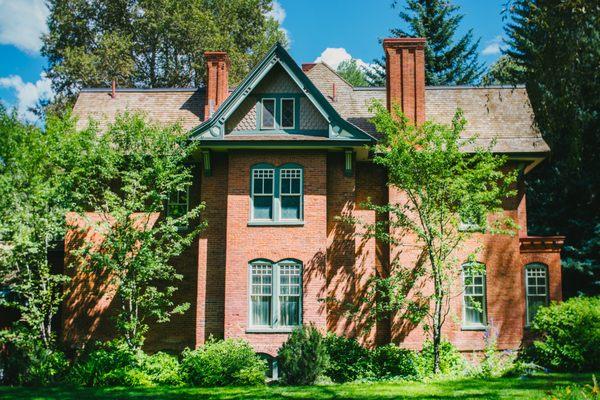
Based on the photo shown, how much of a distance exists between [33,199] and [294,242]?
7.87 meters

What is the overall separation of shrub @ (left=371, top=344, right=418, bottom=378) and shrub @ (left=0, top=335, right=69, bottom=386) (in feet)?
30.7

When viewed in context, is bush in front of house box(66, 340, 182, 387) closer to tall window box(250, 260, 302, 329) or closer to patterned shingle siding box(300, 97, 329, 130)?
tall window box(250, 260, 302, 329)

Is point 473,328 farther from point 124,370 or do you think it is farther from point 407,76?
point 124,370

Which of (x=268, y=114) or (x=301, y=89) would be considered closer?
(x=301, y=89)

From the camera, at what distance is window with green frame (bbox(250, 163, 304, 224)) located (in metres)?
18.5

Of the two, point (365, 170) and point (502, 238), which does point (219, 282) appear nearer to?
point (365, 170)

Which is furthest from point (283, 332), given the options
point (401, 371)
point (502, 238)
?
point (502, 238)

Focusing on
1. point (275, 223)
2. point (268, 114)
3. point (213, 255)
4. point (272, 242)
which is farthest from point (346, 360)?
point (268, 114)

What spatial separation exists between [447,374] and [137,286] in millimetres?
9745

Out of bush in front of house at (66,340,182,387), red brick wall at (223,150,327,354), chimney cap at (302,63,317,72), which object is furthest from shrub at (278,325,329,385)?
chimney cap at (302,63,317,72)

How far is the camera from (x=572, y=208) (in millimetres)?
24203

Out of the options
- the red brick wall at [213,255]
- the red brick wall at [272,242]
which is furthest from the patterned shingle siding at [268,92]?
the red brick wall at [213,255]

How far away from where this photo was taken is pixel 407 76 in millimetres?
20156

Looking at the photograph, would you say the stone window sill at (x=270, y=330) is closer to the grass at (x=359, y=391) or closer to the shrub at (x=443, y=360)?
the grass at (x=359, y=391)
